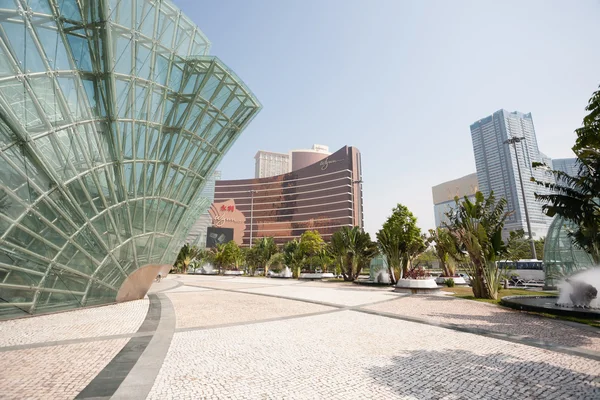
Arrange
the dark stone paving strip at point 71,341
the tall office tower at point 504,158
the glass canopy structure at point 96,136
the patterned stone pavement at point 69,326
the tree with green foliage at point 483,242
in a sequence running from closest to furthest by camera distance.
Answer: the dark stone paving strip at point 71,341 → the patterned stone pavement at point 69,326 → the glass canopy structure at point 96,136 → the tree with green foliage at point 483,242 → the tall office tower at point 504,158

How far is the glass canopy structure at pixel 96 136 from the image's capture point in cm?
1120

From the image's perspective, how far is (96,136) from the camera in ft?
47.3

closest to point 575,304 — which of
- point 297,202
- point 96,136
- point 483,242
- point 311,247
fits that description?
point 483,242

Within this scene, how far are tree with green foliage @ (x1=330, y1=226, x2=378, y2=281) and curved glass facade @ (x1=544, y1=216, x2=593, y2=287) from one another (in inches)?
676

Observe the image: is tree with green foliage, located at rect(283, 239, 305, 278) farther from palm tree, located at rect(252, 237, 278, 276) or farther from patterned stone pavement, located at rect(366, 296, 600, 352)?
patterned stone pavement, located at rect(366, 296, 600, 352)

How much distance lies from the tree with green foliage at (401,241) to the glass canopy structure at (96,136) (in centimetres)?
1909

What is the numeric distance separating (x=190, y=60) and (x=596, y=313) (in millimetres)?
23800

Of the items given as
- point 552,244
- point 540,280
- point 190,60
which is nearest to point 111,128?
point 190,60

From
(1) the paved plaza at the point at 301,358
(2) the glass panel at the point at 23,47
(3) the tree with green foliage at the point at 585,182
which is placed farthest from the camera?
(2) the glass panel at the point at 23,47

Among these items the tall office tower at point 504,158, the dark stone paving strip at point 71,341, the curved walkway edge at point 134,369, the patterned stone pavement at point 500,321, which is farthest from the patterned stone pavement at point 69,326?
the tall office tower at point 504,158

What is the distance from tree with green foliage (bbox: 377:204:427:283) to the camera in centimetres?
2766

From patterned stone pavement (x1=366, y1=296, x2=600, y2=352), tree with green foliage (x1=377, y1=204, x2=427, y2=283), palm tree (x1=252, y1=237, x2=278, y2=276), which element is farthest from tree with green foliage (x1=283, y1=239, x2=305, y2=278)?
patterned stone pavement (x1=366, y1=296, x2=600, y2=352)

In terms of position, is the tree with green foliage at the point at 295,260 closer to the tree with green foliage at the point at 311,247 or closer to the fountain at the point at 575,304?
the tree with green foliage at the point at 311,247

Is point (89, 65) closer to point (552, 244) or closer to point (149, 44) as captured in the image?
point (149, 44)
